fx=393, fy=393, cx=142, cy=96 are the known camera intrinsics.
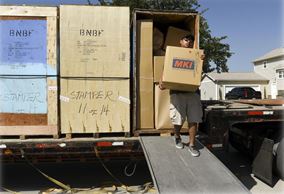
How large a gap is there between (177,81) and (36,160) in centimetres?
291

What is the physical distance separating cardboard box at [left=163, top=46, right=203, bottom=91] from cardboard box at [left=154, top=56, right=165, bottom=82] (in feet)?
1.22

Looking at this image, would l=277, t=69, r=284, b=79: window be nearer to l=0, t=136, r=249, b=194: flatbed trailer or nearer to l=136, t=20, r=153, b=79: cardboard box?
l=0, t=136, r=249, b=194: flatbed trailer

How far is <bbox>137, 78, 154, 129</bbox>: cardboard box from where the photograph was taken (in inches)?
244

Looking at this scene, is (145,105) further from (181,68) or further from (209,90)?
(209,90)

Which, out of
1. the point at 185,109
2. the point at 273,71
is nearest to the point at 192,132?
the point at 185,109

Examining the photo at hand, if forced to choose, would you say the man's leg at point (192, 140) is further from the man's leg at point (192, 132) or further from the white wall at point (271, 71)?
the white wall at point (271, 71)

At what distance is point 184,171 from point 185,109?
116 centimetres

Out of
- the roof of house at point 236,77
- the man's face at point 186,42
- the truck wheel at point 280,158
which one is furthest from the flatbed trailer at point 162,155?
Result: the roof of house at point 236,77

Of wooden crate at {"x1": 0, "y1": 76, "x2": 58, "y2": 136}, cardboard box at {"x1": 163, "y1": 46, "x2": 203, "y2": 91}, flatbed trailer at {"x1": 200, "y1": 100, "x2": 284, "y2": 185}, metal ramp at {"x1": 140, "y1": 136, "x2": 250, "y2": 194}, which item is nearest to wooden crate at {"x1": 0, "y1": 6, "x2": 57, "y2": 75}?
wooden crate at {"x1": 0, "y1": 76, "x2": 58, "y2": 136}

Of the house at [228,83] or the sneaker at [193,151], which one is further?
the house at [228,83]

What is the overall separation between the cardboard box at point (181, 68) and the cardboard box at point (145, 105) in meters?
0.39

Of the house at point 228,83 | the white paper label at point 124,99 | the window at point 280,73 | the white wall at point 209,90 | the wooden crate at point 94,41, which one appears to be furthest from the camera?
the white wall at point 209,90

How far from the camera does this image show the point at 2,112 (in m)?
5.91

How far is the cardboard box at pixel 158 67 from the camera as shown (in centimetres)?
625
